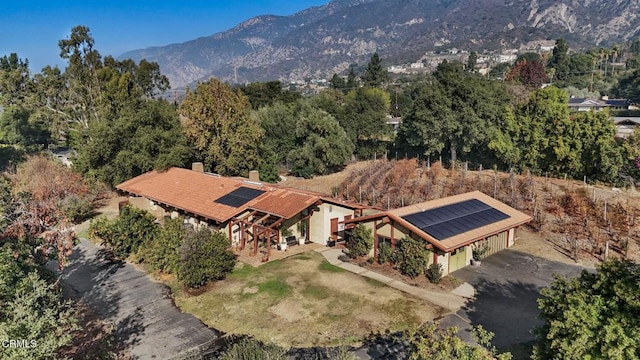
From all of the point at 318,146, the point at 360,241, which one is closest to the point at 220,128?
the point at 318,146

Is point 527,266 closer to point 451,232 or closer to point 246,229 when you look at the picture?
point 451,232

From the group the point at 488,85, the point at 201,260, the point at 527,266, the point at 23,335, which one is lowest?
the point at 527,266

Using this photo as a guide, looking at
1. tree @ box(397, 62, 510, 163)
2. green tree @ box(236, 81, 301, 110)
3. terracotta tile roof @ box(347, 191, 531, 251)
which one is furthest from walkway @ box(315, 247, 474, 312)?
green tree @ box(236, 81, 301, 110)

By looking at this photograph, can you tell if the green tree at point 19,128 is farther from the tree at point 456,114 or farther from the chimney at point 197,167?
the tree at point 456,114

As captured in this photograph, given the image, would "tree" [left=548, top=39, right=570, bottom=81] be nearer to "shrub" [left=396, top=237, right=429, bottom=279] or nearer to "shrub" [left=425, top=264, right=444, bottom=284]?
"shrub" [left=396, top=237, right=429, bottom=279]

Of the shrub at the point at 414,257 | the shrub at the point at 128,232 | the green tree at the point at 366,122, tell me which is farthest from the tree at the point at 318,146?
the shrub at the point at 414,257

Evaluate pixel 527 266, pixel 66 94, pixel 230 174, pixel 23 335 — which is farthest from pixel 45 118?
pixel 527 266
